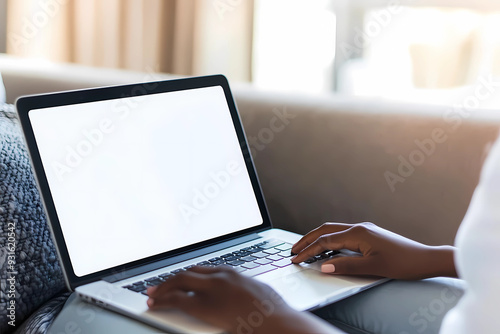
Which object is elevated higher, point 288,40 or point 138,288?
point 288,40

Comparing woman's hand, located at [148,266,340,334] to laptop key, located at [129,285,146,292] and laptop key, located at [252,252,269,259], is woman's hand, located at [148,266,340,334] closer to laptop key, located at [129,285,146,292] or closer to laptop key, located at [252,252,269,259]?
laptop key, located at [129,285,146,292]

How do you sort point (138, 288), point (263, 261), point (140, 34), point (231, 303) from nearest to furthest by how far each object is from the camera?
point (231, 303), point (138, 288), point (263, 261), point (140, 34)

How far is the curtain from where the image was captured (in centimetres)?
216

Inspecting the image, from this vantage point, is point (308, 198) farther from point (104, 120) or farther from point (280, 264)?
point (104, 120)

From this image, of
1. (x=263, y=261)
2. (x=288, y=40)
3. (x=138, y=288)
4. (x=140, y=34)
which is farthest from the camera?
(x=140, y=34)

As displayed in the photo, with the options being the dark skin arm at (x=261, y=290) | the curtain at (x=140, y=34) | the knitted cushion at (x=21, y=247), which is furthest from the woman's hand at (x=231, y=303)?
the curtain at (x=140, y=34)

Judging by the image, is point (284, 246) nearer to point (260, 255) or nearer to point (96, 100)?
point (260, 255)

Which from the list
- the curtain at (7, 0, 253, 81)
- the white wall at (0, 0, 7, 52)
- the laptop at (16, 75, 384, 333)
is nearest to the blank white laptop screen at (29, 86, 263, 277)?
the laptop at (16, 75, 384, 333)

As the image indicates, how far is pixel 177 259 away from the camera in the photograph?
0.87m

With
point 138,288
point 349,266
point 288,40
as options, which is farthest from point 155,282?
point 288,40

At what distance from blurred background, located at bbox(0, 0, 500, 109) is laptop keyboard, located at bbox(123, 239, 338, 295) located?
96cm

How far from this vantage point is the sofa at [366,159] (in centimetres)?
98

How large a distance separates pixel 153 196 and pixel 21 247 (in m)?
0.18

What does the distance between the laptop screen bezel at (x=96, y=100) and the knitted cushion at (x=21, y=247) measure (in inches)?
3.5
